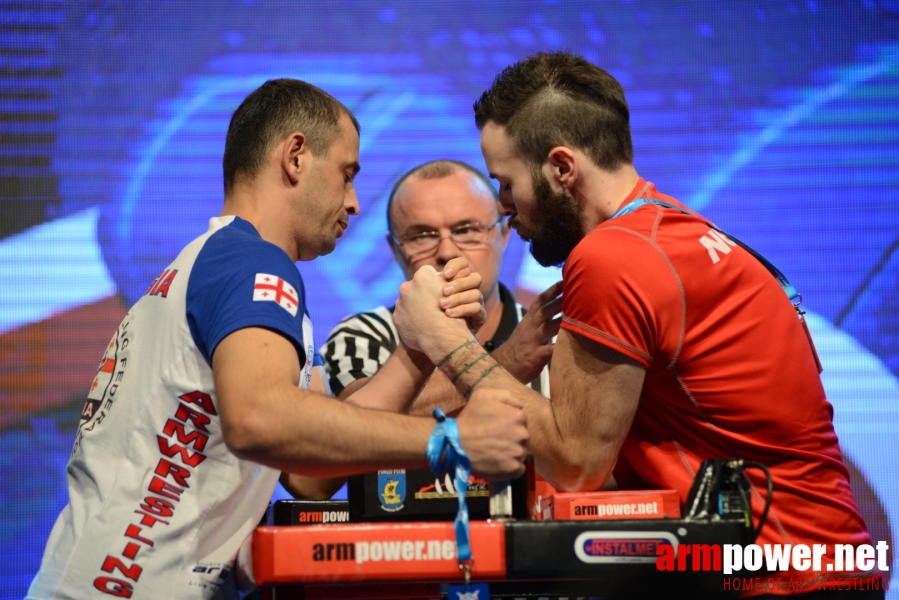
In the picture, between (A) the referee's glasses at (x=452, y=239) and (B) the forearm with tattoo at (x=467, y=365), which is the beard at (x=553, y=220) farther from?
(A) the referee's glasses at (x=452, y=239)

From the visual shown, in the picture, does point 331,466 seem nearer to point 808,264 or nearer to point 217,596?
point 217,596

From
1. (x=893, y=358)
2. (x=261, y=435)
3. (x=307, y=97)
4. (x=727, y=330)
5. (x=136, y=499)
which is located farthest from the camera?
(x=893, y=358)

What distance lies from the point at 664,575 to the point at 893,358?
8.90 ft

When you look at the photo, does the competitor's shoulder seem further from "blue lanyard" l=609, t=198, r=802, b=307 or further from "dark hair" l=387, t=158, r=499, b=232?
"dark hair" l=387, t=158, r=499, b=232

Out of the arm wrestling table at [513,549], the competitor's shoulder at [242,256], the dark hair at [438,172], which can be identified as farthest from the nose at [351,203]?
the dark hair at [438,172]

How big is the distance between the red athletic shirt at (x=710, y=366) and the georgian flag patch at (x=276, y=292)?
588 mm

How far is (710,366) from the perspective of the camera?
1.75 m

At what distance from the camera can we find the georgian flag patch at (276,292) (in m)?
1.48

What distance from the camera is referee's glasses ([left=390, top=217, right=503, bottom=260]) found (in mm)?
3219

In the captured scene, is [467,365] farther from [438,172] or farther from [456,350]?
[438,172]

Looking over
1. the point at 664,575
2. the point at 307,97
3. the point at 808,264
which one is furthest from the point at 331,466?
the point at 808,264

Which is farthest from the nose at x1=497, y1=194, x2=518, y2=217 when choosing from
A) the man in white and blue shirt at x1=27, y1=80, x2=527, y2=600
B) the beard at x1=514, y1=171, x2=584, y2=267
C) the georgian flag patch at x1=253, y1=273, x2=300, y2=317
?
the georgian flag patch at x1=253, y1=273, x2=300, y2=317

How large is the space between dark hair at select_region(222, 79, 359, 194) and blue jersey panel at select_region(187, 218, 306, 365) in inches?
14.2

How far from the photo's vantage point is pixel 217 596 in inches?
65.6
